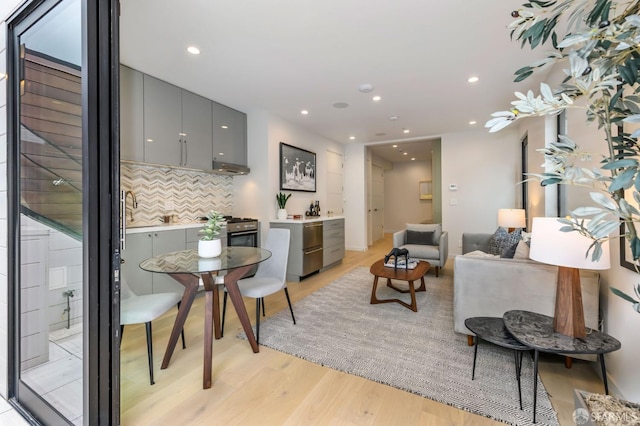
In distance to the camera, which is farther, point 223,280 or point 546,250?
point 223,280

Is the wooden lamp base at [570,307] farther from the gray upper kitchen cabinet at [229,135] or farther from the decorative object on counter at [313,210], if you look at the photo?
the decorative object on counter at [313,210]

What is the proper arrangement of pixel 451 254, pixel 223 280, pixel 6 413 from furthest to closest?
pixel 451 254
pixel 223 280
pixel 6 413

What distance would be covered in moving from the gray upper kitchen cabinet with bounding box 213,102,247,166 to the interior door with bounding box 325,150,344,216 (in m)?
2.18

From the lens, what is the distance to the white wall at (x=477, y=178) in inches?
206

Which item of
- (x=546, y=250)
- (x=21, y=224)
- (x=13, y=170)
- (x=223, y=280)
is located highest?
(x=13, y=170)

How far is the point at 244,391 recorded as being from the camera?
1.73 meters

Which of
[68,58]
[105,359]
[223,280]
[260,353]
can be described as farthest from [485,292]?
[68,58]

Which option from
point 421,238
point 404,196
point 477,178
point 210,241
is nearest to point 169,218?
point 210,241

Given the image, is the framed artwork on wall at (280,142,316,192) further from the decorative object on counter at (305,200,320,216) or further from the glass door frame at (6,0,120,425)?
the glass door frame at (6,0,120,425)

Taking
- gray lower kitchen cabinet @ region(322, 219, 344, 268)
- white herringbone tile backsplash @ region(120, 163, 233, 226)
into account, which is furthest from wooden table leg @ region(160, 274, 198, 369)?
gray lower kitchen cabinet @ region(322, 219, 344, 268)

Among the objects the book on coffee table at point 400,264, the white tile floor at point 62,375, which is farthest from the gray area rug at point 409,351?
the white tile floor at point 62,375

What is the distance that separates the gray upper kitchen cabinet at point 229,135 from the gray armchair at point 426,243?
2700mm

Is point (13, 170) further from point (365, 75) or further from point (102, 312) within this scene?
point (365, 75)

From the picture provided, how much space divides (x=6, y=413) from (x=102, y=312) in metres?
1.04
